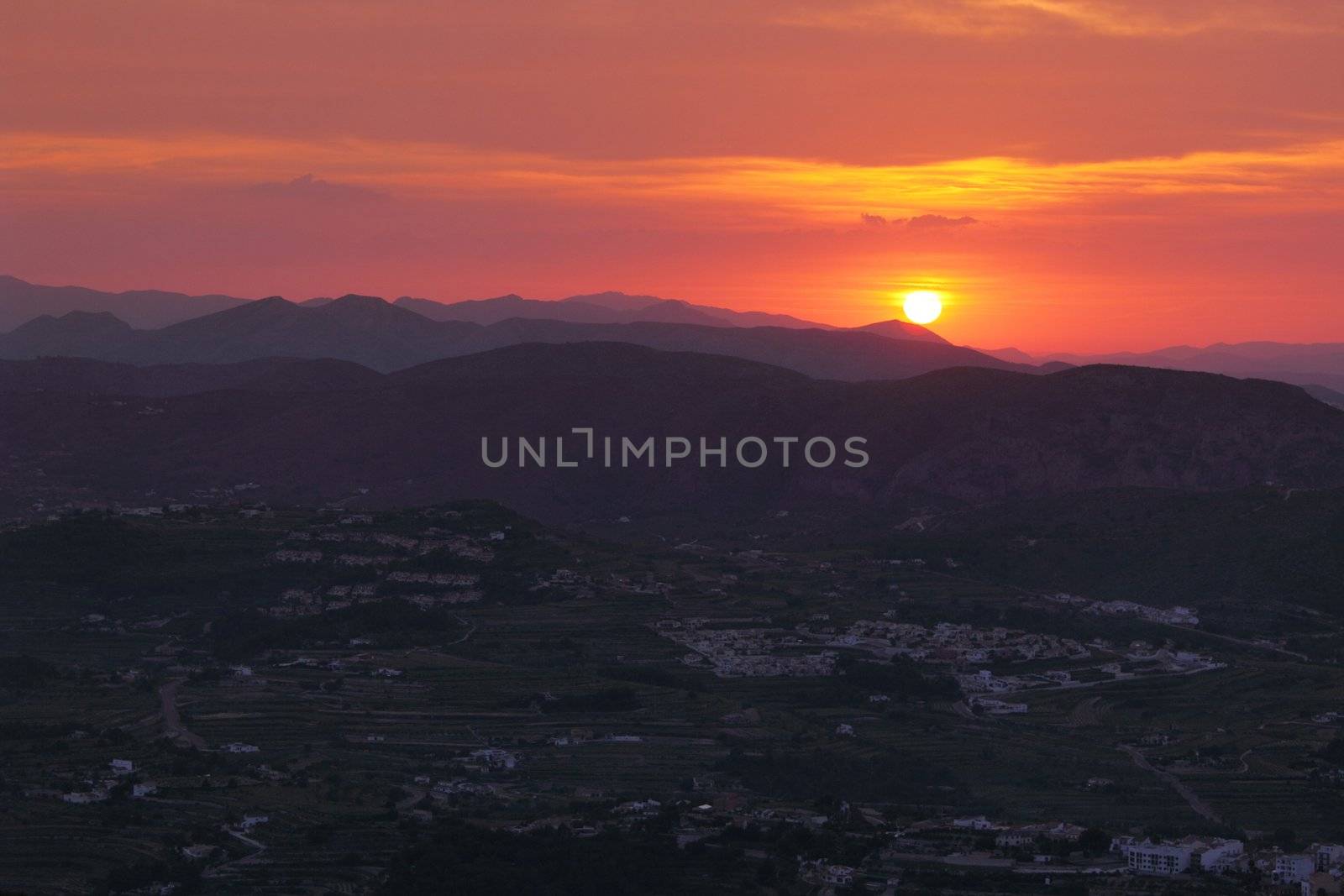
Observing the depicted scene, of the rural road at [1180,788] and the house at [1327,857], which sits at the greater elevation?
the house at [1327,857]

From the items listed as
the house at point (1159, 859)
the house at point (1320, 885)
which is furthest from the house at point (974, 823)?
the house at point (1320, 885)

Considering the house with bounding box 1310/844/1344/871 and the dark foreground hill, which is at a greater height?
the dark foreground hill

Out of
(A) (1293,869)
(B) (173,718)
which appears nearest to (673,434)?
(B) (173,718)

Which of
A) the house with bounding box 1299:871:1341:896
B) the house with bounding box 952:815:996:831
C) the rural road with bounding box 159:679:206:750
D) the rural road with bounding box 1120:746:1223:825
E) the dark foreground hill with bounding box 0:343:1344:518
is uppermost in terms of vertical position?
the dark foreground hill with bounding box 0:343:1344:518

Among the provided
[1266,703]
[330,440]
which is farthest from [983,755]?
[330,440]

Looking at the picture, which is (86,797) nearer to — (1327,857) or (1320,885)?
(1320,885)

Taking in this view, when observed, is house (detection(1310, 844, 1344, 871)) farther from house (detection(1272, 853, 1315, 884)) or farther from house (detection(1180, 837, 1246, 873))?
house (detection(1180, 837, 1246, 873))

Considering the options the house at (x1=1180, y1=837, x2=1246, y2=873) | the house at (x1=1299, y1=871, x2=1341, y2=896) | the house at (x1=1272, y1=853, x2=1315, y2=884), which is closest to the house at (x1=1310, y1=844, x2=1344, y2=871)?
the house at (x1=1272, y1=853, x2=1315, y2=884)

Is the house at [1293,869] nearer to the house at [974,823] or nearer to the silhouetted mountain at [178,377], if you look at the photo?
the house at [974,823]

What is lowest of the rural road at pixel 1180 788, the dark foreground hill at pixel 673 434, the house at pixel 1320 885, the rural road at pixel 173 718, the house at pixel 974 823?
the rural road at pixel 1180 788

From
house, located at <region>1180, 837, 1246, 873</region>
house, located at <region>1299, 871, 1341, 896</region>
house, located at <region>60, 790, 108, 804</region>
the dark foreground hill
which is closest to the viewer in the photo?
house, located at <region>1299, 871, 1341, 896</region>
